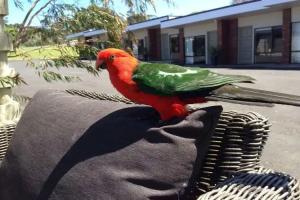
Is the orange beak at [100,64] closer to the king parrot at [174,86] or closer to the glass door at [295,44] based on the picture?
the king parrot at [174,86]

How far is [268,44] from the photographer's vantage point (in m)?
24.1

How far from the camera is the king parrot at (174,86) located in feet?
4.68

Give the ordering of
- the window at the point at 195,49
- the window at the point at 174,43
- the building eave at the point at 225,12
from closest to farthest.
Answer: the building eave at the point at 225,12, the window at the point at 195,49, the window at the point at 174,43

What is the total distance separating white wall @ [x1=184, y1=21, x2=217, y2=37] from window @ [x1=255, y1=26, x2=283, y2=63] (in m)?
3.80

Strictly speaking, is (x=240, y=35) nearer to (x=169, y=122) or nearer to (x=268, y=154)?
(x=268, y=154)

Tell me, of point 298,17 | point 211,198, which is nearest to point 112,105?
point 211,198

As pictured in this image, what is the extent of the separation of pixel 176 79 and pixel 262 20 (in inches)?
948

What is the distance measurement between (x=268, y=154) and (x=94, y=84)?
11.4 meters

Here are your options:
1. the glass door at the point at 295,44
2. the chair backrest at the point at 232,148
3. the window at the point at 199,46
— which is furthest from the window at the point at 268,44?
the chair backrest at the point at 232,148

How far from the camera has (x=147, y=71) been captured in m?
1.50

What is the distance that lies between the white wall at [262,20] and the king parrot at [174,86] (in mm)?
22929

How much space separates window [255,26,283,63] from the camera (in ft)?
76.4

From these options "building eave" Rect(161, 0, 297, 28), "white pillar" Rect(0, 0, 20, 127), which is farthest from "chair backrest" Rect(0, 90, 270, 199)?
"building eave" Rect(161, 0, 297, 28)

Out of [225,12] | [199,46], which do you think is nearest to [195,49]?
[199,46]
